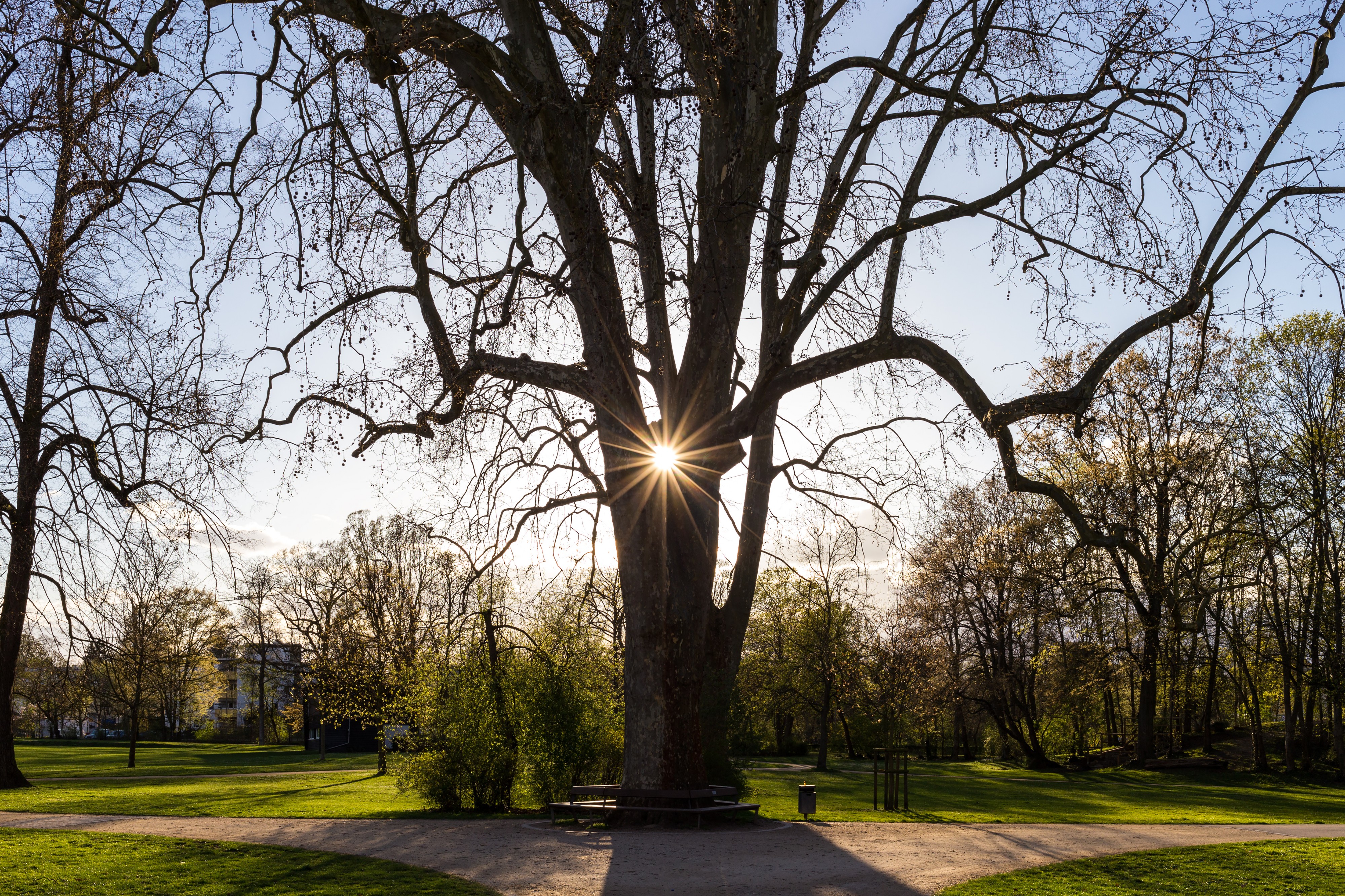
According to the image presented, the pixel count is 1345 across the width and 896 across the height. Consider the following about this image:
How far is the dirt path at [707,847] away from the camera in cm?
898

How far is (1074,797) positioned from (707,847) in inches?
722

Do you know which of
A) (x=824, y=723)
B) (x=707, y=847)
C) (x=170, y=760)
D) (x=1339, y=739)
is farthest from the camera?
(x=170, y=760)

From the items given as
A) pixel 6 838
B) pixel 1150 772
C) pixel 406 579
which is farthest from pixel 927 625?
pixel 6 838

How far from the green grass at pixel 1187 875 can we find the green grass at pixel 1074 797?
563cm

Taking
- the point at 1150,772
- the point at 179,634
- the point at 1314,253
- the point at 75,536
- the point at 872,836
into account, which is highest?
the point at 1314,253

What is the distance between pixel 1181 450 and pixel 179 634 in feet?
99.5

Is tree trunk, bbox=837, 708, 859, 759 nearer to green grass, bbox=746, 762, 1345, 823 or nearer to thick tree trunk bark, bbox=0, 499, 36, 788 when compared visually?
green grass, bbox=746, 762, 1345, 823

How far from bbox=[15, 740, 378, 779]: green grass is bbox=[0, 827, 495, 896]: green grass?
75.4 feet

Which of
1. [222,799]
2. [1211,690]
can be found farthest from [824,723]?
[222,799]

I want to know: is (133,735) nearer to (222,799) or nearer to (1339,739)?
(222,799)

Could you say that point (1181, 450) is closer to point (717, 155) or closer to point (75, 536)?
point (717, 155)

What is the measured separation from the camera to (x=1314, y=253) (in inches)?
383

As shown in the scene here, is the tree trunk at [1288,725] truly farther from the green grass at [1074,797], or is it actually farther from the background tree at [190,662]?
the background tree at [190,662]

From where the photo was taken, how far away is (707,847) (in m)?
11.1
